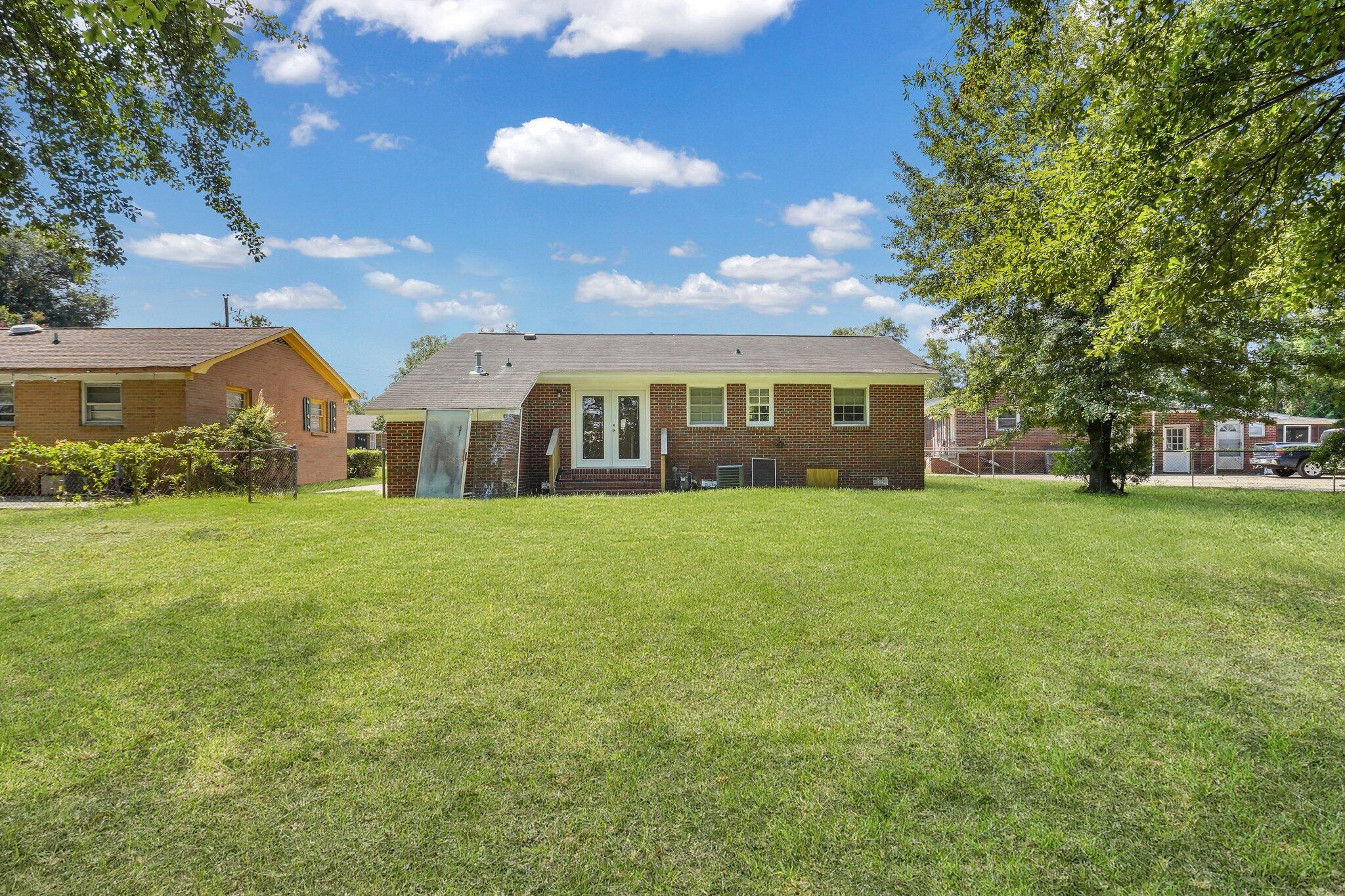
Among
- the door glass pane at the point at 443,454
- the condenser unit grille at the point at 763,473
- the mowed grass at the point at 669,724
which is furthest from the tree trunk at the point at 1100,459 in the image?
the door glass pane at the point at 443,454

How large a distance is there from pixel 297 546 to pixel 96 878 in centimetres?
608

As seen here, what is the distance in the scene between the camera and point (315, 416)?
23109mm

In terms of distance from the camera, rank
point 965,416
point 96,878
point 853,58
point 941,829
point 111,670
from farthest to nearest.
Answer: point 965,416
point 853,58
point 111,670
point 941,829
point 96,878

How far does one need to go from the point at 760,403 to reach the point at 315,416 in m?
16.6

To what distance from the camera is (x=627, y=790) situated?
2.75m

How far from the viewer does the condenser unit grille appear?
16500 mm

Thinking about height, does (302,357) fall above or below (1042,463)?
above

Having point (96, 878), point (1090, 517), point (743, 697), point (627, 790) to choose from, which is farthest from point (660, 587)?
point (1090, 517)

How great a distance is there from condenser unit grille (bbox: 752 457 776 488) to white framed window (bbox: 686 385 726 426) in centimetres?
141

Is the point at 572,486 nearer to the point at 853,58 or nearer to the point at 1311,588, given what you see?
the point at 853,58

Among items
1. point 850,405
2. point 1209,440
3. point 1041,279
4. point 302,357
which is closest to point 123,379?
point 302,357

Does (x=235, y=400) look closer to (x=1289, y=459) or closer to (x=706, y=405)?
(x=706, y=405)

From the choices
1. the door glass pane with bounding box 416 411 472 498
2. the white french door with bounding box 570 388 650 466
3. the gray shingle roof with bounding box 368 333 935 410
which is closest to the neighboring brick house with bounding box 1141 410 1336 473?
the gray shingle roof with bounding box 368 333 935 410

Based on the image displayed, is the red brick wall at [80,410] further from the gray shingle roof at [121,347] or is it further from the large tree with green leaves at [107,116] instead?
the large tree with green leaves at [107,116]
